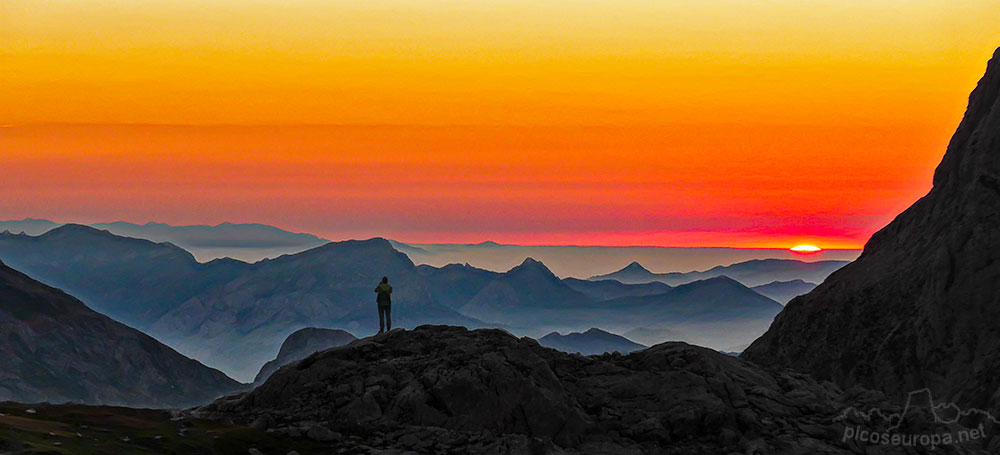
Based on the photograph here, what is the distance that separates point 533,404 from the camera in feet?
190

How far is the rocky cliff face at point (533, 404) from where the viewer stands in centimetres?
5525

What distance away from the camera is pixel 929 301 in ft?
306

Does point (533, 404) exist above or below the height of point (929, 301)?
below

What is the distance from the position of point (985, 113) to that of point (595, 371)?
6030cm

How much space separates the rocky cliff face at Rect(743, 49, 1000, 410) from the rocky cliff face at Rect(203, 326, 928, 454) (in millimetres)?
30042

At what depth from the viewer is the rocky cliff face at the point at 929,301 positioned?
88875 mm

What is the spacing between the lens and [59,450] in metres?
46.2

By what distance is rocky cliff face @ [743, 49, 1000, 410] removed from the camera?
3499 inches

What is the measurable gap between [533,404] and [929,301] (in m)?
50.2

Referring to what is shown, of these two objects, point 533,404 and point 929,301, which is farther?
point 929,301

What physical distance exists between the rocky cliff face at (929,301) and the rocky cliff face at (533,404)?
30042mm

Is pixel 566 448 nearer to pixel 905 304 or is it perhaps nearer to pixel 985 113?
pixel 905 304

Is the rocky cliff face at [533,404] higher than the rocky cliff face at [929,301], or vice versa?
the rocky cliff face at [929,301]

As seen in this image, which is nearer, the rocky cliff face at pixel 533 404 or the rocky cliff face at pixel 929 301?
the rocky cliff face at pixel 533 404
